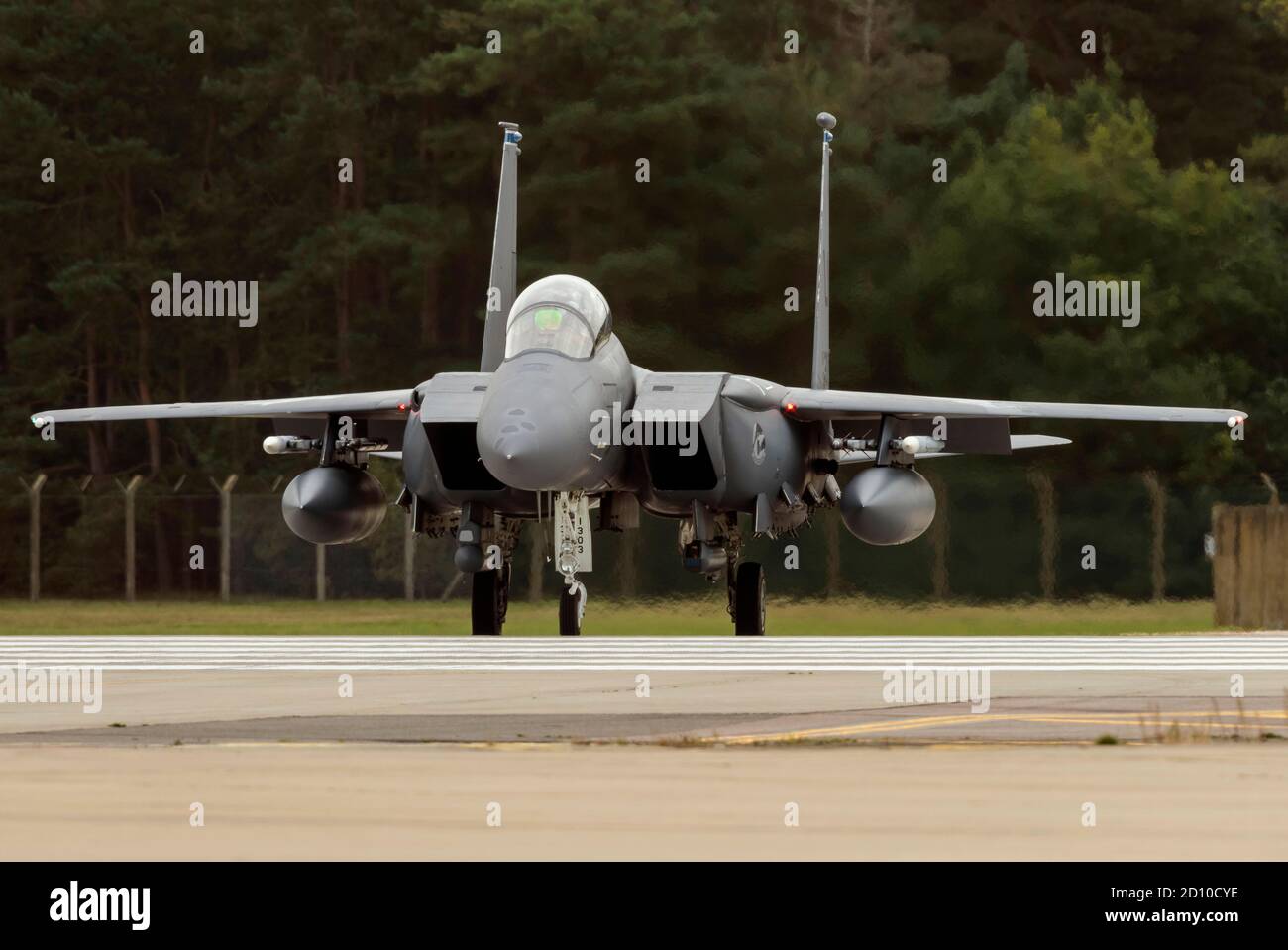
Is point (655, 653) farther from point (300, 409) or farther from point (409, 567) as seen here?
point (409, 567)

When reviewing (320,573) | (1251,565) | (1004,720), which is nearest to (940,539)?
(1251,565)

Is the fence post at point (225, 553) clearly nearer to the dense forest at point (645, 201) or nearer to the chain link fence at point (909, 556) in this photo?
the chain link fence at point (909, 556)

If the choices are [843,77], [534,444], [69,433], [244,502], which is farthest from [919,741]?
[69,433]

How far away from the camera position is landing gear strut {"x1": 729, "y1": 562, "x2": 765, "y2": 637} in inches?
962

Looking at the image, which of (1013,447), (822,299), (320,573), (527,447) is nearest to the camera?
(527,447)

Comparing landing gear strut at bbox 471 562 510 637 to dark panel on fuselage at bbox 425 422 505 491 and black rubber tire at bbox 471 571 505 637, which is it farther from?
dark panel on fuselage at bbox 425 422 505 491

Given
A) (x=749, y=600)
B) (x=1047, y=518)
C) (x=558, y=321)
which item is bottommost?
(x=749, y=600)

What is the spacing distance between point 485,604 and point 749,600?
260 centimetres

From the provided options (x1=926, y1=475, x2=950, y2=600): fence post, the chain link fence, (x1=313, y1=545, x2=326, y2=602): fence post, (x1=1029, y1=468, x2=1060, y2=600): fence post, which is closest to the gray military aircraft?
the chain link fence

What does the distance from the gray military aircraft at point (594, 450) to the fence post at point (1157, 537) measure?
431cm

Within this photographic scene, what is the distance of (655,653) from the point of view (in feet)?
66.7

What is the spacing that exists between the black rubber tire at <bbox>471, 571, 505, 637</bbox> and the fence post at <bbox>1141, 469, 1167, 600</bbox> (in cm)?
896

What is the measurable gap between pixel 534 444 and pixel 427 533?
4.11 m

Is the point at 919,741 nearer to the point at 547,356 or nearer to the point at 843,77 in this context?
the point at 547,356
